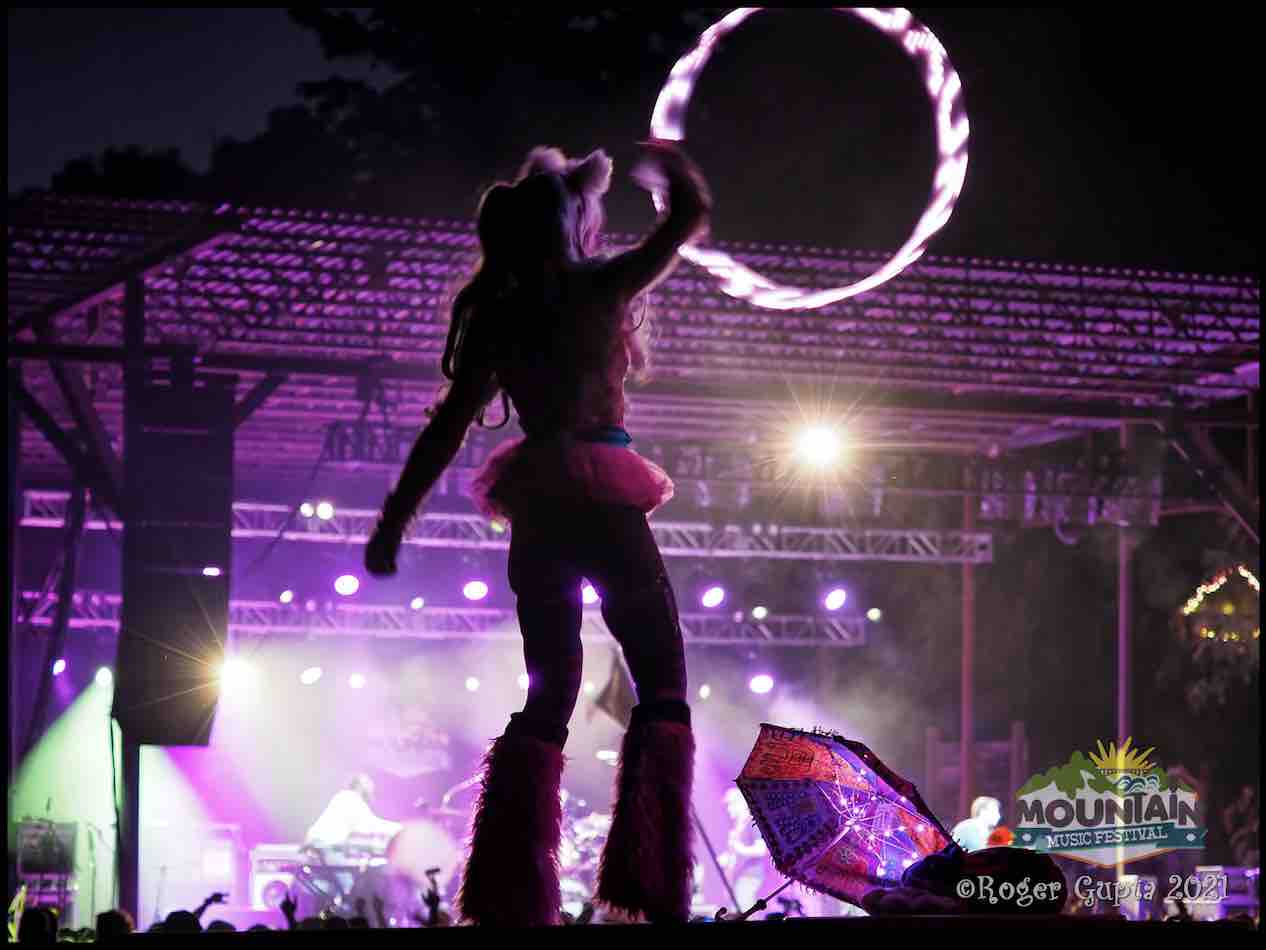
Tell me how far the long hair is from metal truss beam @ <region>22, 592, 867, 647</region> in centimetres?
1639

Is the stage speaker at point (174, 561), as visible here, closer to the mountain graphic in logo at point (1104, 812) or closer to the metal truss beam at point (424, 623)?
the mountain graphic in logo at point (1104, 812)

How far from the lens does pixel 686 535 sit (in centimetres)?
1983

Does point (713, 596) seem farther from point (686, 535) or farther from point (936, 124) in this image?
point (936, 124)

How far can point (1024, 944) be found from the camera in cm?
281

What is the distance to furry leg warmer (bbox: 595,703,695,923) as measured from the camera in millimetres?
3438

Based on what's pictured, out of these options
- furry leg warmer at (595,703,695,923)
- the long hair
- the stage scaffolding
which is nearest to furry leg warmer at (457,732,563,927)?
furry leg warmer at (595,703,695,923)

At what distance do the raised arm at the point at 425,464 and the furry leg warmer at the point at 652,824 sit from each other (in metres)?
0.61

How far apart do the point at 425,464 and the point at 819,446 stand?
1358 cm

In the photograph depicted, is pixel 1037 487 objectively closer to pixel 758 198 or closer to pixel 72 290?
pixel 758 198

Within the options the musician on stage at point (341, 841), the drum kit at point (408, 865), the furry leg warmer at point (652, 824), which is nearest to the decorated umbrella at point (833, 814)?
the furry leg warmer at point (652, 824)

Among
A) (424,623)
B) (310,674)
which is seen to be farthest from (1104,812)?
(310,674)

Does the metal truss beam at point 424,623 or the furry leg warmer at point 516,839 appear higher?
the metal truss beam at point 424,623

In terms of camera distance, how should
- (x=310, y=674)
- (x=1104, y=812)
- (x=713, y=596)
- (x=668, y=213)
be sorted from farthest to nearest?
(x=310, y=674)
(x=713, y=596)
(x=1104, y=812)
(x=668, y=213)

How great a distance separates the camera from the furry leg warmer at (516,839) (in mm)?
3475
